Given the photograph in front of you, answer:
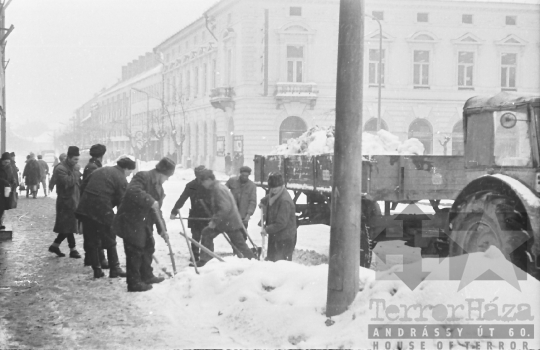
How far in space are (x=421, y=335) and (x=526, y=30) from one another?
133ft

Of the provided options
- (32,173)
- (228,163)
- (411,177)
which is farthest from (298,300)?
(228,163)

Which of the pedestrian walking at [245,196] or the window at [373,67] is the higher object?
the window at [373,67]

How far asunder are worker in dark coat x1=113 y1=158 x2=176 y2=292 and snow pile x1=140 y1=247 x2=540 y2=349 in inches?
20.1

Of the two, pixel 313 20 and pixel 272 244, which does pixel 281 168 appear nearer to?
pixel 272 244

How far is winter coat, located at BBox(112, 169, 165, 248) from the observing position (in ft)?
Result: 28.3

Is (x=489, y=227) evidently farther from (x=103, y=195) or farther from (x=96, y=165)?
(x=96, y=165)

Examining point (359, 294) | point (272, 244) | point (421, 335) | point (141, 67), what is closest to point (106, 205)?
point (272, 244)

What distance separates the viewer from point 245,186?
11.8m

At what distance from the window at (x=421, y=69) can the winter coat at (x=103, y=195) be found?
1371 inches

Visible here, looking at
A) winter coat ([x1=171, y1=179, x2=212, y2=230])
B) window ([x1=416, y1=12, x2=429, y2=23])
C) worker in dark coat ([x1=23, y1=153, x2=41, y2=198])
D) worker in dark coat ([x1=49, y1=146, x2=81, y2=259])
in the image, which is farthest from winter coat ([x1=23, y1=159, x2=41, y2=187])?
window ([x1=416, y1=12, x2=429, y2=23])

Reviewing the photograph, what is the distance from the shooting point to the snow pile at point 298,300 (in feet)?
18.4

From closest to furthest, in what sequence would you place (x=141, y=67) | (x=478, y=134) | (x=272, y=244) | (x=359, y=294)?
(x=359, y=294), (x=478, y=134), (x=272, y=244), (x=141, y=67)

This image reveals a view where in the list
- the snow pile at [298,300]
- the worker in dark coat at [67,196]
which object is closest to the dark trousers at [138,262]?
the snow pile at [298,300]

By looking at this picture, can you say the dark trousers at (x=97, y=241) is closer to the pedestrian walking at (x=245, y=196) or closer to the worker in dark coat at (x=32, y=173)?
the pedestrian walking at (x=245, y=196)
